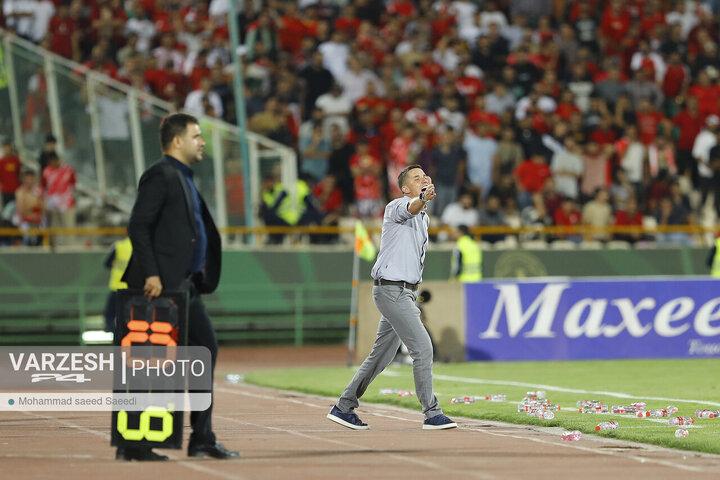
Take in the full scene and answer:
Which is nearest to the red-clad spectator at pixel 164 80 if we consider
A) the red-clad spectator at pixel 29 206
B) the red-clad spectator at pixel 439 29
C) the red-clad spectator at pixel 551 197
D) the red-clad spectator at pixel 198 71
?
the red-clad spectator at pixel 198 71

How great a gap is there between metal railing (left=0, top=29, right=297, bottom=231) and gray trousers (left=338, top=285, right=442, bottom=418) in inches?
495

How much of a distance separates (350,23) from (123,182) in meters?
7.23

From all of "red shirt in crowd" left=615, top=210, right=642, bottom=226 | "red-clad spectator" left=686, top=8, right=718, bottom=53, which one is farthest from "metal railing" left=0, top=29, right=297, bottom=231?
"red-clad spectator" left=686, top=8, right=718, bottom=53

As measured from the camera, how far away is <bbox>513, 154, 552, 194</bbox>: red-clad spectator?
89.4 ft

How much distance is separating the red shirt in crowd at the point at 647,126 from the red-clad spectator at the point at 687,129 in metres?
0.50

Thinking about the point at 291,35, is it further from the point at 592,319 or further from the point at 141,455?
the point at 141,455

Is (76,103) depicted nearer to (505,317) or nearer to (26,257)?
(26,257)

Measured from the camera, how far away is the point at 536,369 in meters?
20.6

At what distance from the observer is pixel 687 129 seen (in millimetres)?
29172

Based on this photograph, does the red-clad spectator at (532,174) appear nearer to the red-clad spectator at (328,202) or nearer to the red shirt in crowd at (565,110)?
the red shirt in crowd at (565,110)

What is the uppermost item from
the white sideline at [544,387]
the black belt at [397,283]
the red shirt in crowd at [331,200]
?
the red shirt in crowd at [331,200]

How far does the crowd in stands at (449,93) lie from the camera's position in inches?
1059

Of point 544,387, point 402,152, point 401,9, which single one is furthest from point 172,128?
point 401,9

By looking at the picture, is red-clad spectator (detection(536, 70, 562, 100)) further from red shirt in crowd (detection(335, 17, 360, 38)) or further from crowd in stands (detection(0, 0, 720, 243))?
red shirt in crowd (detection(335, 17, 360, 38))
